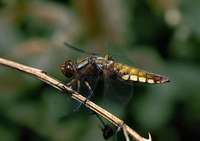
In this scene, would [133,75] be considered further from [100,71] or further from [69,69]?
[69,69]

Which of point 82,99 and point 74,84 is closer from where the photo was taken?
point 82,99

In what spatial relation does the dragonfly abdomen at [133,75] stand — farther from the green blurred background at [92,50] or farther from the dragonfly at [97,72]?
the green blurred background at [92,50]

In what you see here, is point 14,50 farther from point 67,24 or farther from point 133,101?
point 133,101

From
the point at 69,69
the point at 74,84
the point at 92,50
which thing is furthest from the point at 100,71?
the point at 92,50

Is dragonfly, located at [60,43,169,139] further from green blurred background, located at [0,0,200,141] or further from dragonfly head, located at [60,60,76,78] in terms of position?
green blurred background, located at [0,0,200,141]

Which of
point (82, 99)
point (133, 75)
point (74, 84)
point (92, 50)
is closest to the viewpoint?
point (82, 99)

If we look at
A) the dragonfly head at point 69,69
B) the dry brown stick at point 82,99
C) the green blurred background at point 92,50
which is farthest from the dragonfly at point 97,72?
the green blurred background at point 92,50

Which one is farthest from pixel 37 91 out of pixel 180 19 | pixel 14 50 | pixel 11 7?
pixel 180 19
